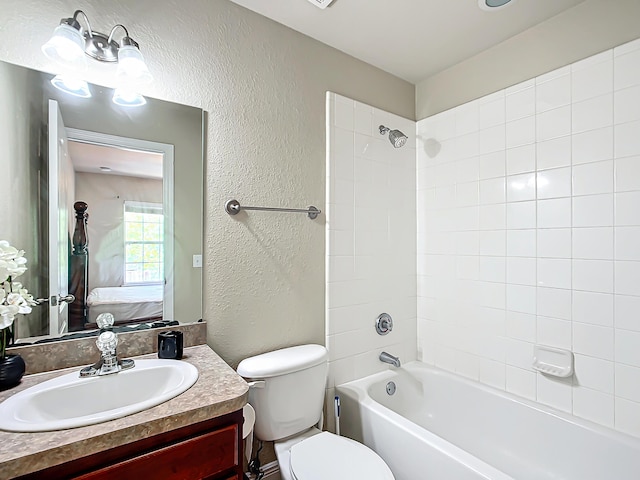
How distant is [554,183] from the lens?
1701mm

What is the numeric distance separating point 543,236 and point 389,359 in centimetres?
112

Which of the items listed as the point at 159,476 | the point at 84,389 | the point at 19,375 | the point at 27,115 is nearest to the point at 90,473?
the point at 159,476

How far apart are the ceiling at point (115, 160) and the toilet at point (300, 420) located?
0.95m

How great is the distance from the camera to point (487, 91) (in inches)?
78.9

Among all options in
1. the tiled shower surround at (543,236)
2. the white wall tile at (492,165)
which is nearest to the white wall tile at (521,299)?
the tiled shower surround at (543,236)

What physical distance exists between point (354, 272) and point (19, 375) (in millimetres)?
1544

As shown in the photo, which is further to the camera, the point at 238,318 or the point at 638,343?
the point at 238,318

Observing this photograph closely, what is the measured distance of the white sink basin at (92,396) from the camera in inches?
33.5

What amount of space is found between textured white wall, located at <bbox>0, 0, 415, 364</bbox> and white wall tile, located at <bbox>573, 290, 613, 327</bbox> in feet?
4.20

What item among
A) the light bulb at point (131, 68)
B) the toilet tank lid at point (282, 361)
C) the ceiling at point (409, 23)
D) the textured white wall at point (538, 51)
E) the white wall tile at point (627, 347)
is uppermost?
the ceiling at point (409, 23)

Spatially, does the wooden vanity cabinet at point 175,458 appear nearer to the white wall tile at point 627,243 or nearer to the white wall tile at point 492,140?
the white wall tile at point 627,243

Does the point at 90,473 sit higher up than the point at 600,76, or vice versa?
the point at 600,76

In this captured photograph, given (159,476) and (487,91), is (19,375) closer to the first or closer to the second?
(159,476)

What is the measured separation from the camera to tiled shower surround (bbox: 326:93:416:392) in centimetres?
195
